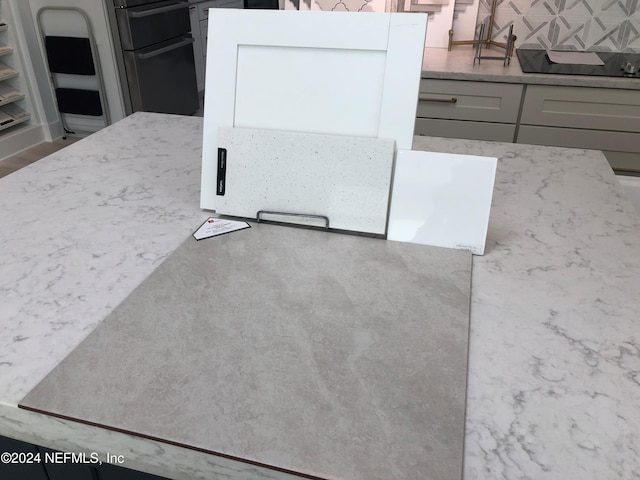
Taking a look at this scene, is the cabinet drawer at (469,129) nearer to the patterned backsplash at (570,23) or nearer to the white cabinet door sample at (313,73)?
the patterned backsplash at (570,23)

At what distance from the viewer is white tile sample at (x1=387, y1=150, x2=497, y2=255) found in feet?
2.92

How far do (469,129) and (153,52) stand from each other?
2211mm

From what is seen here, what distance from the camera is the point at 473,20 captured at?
108 inches

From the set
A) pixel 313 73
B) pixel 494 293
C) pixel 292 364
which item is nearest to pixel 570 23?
pixel 313 73

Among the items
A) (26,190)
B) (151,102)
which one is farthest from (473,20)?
(26,190)

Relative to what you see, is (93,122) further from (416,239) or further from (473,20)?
(416,239)

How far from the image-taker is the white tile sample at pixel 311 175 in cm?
93

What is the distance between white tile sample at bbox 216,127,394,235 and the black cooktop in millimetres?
1757

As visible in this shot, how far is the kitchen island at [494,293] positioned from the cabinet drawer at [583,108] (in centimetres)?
106

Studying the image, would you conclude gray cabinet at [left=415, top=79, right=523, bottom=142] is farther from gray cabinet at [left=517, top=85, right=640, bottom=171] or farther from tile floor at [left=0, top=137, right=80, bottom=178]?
tile floor at [left=0, top=137, right=80, bottom=178]

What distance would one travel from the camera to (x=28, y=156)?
11.5 ft

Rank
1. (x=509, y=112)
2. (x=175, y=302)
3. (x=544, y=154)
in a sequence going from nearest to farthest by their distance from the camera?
(x=175, y=302) → (x=544, y=154) → (x=509, y=112)

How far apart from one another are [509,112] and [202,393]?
217 centimetres

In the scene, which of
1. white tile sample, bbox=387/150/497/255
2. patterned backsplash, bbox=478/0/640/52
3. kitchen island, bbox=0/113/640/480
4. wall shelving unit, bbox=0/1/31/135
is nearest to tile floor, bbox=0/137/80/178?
wall shelving unit, bbox=0/1/31/135
